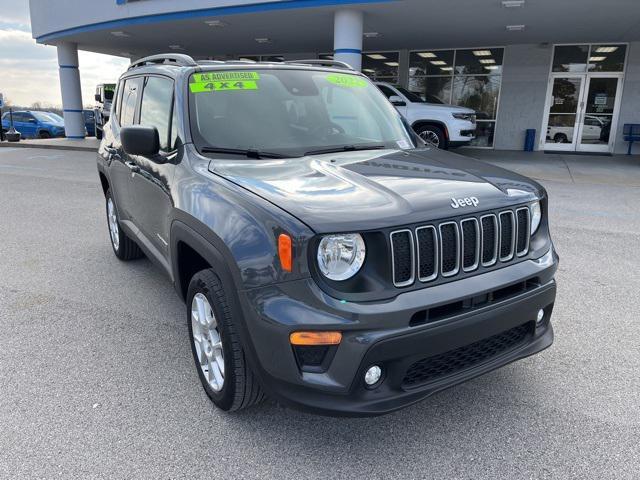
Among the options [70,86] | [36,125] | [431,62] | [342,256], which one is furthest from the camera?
[36,125]

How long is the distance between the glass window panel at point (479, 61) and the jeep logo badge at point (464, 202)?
1675 centimetres

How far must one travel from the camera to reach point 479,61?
1766 cm

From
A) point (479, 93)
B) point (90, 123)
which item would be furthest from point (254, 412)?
point (90, 123)

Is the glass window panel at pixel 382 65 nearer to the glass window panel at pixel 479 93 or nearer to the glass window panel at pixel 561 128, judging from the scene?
the glass window panel at pixel 479 93

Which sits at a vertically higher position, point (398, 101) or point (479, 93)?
point (479, 93)

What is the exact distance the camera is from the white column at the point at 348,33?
12.5 m

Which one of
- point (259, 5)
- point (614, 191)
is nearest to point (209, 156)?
point (614, 191)

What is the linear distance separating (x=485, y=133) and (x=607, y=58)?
13.9ft

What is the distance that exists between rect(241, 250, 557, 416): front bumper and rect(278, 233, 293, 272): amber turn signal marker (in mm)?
80

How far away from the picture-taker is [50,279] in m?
4.93

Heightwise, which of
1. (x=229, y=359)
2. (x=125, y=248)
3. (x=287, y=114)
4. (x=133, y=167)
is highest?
(x=287, y=114)

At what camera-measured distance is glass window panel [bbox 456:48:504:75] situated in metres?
17.4

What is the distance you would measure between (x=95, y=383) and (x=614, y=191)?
9822 millimetres

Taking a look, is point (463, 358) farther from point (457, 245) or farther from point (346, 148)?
point (346, 148)
